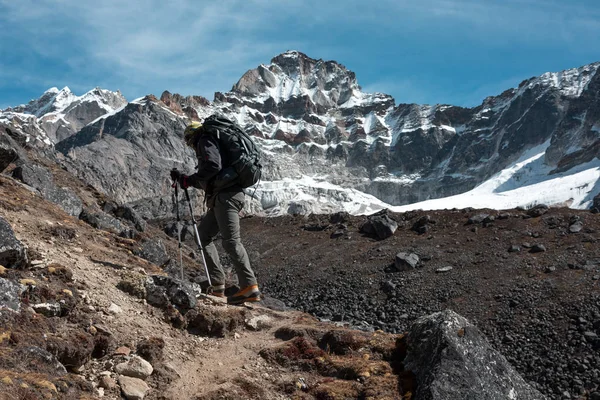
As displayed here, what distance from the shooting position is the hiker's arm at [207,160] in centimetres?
811

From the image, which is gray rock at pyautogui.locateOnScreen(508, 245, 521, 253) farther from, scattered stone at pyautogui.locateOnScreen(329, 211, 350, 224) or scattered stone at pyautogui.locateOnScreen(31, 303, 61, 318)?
scattered stone at pyautogui.locateOnScreen(31, 303, 61, 318)

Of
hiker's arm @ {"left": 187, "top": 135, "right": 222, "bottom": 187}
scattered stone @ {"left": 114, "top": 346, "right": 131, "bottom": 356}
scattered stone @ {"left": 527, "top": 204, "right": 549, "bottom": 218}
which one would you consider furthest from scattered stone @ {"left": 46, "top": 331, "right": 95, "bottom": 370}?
scattered stone @ {"left": 527, "top": 204, "right": 549, "bottom": 218}

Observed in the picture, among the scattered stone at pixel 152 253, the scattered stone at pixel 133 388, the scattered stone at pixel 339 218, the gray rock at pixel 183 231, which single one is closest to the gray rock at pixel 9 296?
the scattered stone at pixel 133 388

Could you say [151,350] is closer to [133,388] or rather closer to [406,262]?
[133,388]

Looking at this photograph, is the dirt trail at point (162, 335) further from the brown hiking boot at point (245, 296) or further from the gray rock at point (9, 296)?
the gray rock at point (9, 296)

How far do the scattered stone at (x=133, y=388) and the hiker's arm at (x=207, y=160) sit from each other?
12.2 ft

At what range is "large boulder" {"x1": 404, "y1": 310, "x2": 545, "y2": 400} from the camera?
5449mm

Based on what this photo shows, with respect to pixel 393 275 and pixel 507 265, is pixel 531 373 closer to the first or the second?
pixel 507 265

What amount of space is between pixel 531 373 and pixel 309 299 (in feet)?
27.6

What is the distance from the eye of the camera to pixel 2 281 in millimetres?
5168

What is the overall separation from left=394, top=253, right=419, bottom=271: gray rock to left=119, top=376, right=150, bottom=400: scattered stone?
51.7ft

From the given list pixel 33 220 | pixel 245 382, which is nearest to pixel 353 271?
pixel 33 220

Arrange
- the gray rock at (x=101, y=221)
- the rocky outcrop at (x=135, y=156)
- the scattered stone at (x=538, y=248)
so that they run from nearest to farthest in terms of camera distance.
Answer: the gray rock at (x=101, y=221), the scattered stone at (x=538, y=248), the rocky outcrop at (x=135, y=156)

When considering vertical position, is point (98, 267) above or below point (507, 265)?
above
